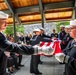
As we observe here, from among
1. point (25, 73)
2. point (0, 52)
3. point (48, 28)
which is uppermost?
point (0, 52)

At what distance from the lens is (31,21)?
950 cm

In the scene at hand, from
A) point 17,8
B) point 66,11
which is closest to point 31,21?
point 17,8

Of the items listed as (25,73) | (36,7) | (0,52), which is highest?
(36,7)

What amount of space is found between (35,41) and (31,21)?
5175mm

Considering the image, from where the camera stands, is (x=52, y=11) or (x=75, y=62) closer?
(x=75, y=62)

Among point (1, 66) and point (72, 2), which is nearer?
point (1, 66)

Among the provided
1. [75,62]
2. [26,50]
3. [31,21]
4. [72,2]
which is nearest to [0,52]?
[26,50]

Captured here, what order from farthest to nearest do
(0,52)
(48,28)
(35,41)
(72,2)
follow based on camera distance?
1. (48,28)
2. (72,2)
3. (35,41)
4. (0,52)

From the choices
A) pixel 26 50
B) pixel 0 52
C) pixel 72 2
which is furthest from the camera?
pixel 72 2

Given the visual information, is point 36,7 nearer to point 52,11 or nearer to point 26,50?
point 52,11

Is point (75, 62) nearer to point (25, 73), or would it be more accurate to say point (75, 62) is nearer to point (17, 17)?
point (25, 73)

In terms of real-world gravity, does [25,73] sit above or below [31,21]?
below

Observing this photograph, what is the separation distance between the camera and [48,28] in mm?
8086

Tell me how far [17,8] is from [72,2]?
8.79ft
